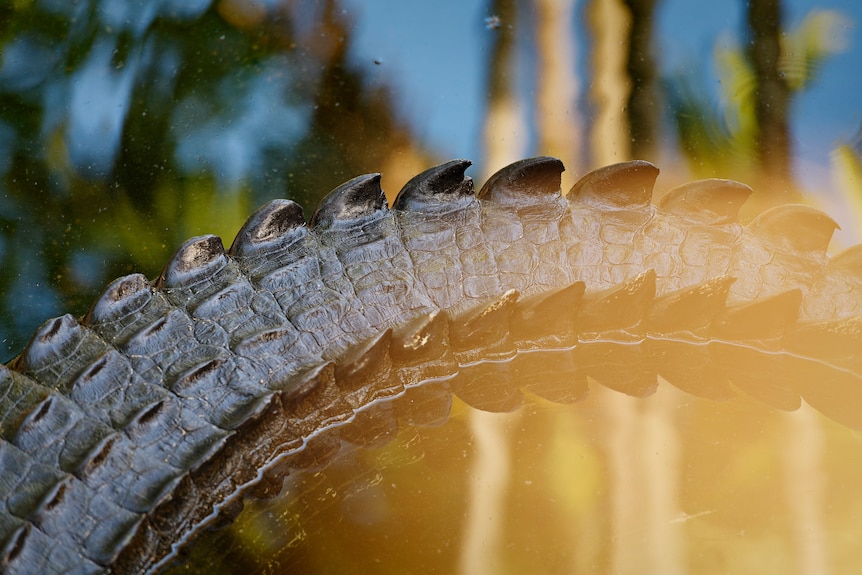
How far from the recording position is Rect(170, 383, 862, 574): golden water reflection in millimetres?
752

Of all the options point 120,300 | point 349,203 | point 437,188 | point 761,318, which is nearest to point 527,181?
point 437,188

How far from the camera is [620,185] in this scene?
94 cm

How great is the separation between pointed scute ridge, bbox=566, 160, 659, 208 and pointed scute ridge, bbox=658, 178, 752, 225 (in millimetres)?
44

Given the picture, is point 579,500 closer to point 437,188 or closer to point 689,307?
point 689,307

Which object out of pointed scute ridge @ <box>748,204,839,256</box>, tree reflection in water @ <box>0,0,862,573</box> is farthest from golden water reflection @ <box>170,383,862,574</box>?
pointed scute ridge @ <box>748,204,839,256</box>

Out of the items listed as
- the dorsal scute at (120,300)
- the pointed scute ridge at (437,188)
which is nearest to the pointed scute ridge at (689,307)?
the pointed scute ridge at (437,188)

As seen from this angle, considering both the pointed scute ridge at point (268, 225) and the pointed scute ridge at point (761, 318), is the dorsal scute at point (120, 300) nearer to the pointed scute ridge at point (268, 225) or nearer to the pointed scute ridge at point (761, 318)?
the pointed scute ridge at point (268, 225)

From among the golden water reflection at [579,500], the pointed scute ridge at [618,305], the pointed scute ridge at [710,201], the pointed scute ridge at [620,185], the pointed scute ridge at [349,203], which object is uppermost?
the pointed scute ridge at [349,203]

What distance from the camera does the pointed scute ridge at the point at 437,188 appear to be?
908 millimetres

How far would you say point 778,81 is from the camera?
1.43m

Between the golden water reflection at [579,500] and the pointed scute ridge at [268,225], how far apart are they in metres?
0.25

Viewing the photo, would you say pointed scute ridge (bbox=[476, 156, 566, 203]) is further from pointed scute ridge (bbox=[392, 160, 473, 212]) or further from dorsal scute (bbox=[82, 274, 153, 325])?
dorsal scute (bbox=[82, 274, 153, 325])

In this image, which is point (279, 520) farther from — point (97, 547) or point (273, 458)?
point (97, 547)

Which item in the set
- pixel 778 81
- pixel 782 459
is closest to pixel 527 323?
pixel 782 459
